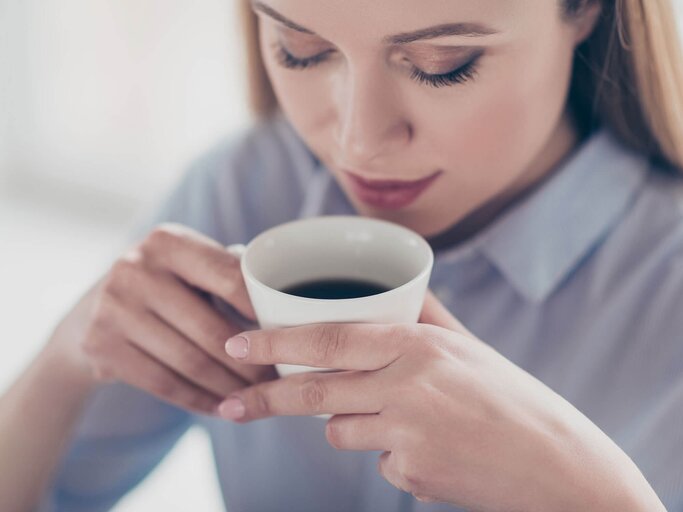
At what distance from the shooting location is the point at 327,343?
639 mm

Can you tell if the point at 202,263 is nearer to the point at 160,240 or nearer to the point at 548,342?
the point at 160,240

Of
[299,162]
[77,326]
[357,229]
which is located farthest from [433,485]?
[299,162]

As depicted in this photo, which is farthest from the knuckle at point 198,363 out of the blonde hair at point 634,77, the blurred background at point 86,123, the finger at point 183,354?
the blurred background at point 86,123

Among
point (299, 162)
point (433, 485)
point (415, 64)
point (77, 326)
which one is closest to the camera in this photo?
point (433, 485)

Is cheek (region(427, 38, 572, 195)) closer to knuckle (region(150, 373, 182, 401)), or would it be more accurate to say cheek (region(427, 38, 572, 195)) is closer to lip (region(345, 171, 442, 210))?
lip (region(345, 171, 442, 210))

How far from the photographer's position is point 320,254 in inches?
30.9

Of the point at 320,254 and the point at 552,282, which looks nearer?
the point at 320,254

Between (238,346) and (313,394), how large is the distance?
79 mm

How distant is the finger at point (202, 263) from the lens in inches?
29.7

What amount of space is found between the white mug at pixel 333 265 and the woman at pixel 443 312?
0.07 feet

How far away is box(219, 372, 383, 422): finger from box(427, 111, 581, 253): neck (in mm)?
382

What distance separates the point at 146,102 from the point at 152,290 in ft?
5.75

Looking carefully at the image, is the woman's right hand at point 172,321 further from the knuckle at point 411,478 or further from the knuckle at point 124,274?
the knuckle at point 411,478

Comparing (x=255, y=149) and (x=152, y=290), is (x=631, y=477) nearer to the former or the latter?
(x=152, y=290)
